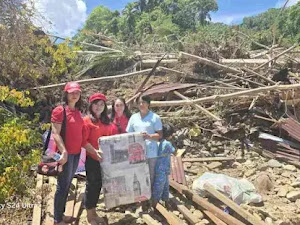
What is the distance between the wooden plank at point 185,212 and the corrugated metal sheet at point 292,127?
2920 millimetres

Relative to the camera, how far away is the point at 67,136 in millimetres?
3432

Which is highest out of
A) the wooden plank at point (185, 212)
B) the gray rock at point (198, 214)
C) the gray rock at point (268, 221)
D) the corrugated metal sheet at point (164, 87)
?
the corrugated metal sheet at point (164, 87)

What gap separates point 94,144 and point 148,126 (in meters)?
0.63

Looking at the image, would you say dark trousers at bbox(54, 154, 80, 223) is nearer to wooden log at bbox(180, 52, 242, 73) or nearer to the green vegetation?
the green vegetation

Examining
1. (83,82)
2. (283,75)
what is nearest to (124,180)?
(83,82)

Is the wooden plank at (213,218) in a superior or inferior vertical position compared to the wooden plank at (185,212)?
inferior

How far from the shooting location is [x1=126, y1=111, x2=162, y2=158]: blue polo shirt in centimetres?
402

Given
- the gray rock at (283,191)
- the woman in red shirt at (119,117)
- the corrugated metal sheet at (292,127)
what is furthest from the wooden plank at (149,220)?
the corrugated metal sheet at (292,127)

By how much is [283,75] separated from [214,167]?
280 cm

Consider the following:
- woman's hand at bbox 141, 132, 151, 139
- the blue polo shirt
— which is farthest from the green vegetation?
woman's hand at bbox 141, 132, 151, 139

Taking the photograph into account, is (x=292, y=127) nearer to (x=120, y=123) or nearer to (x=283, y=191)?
(x=283, y=191)

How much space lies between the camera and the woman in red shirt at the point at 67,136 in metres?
3.34

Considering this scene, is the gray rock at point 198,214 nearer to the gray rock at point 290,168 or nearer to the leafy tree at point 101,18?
the gray rock at point 290,168

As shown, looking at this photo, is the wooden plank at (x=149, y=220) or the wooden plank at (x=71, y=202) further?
the wooden plank at (x=71, y=202)
